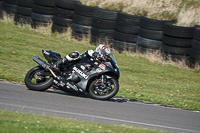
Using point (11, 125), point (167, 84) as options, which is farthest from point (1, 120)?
point (167, 84)

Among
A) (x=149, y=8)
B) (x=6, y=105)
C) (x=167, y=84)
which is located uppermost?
(x=149, y=8)

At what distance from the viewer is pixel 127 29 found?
52.7 feet

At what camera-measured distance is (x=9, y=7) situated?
2053cm

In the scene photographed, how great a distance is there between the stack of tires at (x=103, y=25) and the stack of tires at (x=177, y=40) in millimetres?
2856

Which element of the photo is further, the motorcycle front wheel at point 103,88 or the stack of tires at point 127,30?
the stack of tires at point 127,30

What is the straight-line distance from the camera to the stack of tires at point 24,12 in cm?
1928

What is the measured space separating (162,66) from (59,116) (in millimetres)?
10236

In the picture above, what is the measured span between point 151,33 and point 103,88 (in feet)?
25.7

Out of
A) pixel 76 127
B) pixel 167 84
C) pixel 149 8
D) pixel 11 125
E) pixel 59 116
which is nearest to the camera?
pixel 11 125

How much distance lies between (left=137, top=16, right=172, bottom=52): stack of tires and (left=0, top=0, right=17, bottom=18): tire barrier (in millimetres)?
8754

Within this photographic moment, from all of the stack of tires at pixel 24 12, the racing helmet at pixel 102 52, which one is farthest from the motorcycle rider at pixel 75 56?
the stack of tires at pixel 24 12

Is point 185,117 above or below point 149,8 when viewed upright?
below

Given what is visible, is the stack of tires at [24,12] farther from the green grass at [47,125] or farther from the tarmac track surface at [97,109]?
the green grass at [47,125]

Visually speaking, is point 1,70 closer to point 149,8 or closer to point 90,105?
point 90,105
